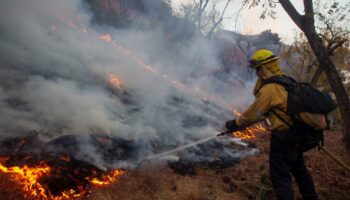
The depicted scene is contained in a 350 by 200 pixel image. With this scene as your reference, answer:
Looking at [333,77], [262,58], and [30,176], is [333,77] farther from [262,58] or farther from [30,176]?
[30,176]

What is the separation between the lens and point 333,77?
21.7ft

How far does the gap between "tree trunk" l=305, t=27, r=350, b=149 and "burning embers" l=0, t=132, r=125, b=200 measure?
4.85m

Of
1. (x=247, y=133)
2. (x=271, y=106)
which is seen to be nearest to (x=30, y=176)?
(x=271, y=106)

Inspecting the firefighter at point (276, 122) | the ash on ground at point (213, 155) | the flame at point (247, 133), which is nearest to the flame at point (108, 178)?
the ash on ground at point (213, 155)

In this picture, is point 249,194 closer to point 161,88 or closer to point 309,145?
point 309,145

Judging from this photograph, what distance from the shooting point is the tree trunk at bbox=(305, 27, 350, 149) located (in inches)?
259

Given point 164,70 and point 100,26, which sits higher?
point 100,26

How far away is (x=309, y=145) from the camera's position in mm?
4027

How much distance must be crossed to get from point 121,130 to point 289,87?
Answer: 151 inches

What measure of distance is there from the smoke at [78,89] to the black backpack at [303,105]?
310cm

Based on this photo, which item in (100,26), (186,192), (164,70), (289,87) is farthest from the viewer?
(100,26)

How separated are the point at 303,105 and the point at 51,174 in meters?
3.61

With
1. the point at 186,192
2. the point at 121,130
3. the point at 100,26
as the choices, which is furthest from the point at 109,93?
the point at 100,26

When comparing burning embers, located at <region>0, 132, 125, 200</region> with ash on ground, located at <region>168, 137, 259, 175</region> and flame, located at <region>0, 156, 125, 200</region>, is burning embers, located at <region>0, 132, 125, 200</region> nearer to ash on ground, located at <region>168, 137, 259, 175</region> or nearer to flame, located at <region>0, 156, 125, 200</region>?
flame, located at <region>0, 156, 125, 200</region>
